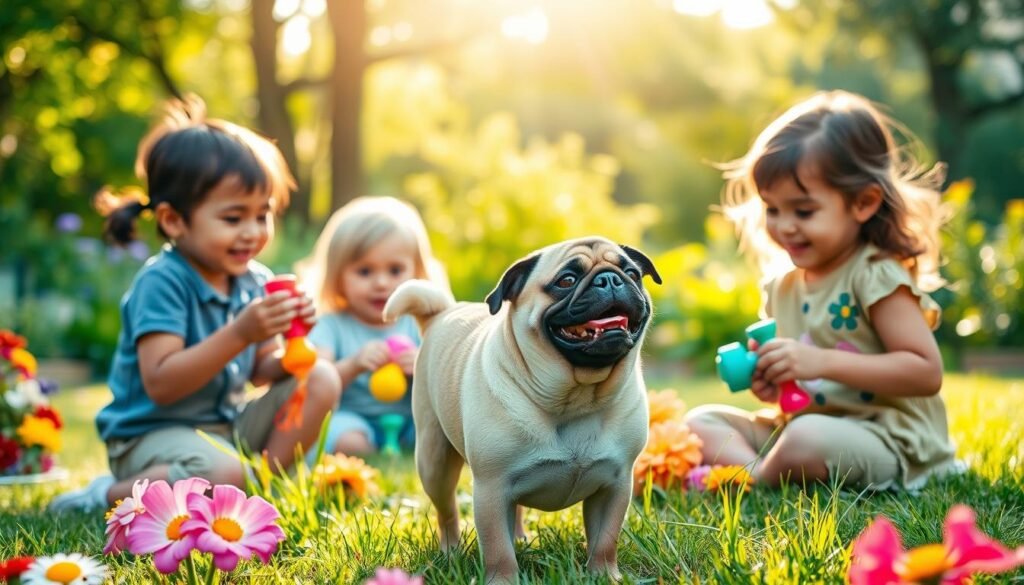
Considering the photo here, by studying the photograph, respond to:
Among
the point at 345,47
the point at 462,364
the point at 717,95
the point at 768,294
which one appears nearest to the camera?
the point at 462,364

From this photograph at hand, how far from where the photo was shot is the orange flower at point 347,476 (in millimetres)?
3211

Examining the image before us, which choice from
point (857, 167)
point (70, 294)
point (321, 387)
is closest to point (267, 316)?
point (321, 387)

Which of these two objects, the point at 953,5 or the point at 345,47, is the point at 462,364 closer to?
the point at 345,47

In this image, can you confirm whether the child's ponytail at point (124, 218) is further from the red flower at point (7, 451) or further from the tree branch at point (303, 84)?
the tree branch at point (303, 84)

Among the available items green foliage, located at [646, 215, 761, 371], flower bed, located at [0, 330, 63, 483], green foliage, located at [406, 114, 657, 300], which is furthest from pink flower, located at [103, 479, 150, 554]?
green foliage, located at [406, 114, 657, 300]

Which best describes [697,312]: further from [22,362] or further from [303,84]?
[303,84]

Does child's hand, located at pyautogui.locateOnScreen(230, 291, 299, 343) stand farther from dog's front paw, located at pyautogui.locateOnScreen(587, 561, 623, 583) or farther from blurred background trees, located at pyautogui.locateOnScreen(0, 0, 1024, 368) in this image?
blurred background trees, located at pyautogui.locateOnScreen(0, 0, 1024, 368)

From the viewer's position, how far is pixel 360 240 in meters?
4.69

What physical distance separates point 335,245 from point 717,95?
24.5m

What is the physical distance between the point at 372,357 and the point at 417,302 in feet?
4.95

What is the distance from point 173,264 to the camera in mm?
3547

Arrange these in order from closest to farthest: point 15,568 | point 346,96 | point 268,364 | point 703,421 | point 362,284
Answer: point 15,568 < point 703,421 < point 268,364 < point 362,284 < point 346,96

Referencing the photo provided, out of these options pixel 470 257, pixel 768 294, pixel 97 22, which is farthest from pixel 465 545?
pixel 97 22

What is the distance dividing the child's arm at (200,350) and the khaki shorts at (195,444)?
16 centimetres
